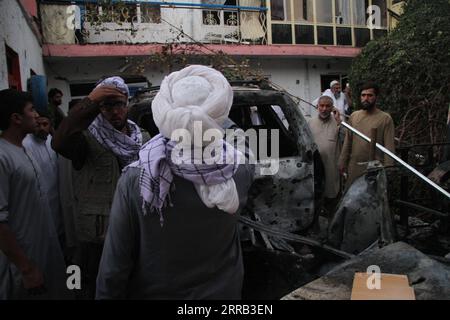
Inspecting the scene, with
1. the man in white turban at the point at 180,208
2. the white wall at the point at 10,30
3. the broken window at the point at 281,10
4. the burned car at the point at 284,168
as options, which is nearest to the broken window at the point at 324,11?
the broken window at the point at 281,10

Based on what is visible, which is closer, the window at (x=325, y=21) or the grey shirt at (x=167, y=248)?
A: the grey shirt at (x=167, y=248)

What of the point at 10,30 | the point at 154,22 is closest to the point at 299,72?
the point at 154,22

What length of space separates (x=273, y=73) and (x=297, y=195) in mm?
11311

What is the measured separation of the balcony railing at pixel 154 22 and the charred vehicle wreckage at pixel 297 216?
7993 mm

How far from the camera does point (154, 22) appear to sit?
504 inches

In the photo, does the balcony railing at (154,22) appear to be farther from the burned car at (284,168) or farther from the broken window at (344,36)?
the burned car at (284,168)

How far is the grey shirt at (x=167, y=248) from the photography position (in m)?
1.62

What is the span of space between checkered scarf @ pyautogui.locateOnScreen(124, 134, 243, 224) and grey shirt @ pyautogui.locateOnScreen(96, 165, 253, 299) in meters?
0.06

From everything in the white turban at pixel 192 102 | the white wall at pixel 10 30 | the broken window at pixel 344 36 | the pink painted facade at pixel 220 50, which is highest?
the broken window at pixel 344 36

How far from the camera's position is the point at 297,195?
3.53 meters

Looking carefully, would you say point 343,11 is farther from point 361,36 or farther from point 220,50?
point 220,50

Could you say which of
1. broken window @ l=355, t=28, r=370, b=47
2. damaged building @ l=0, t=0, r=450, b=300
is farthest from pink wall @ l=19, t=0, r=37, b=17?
broken window @ l=355, t=28, r=370, b=47
